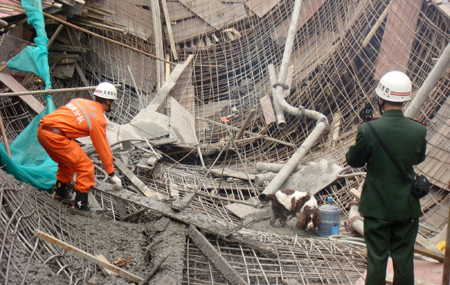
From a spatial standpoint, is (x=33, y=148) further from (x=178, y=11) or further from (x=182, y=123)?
(x=178, y=11)

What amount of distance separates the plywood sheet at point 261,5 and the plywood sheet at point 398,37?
3.78 meters

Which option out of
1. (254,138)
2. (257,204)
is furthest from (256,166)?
(257,204)

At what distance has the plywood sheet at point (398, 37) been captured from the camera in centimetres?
741

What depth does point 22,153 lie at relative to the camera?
495 centimetres

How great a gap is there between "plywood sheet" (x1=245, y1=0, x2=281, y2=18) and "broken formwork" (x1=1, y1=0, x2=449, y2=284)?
0.04 meters

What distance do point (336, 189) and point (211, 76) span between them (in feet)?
15.9

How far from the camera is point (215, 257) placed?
142 inches

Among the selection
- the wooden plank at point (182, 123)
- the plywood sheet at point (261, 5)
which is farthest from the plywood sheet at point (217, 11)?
the wooden plank at point (182, 123)

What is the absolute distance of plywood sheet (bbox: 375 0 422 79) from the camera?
7.41m

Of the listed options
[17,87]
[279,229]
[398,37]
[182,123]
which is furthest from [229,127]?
[17,87]

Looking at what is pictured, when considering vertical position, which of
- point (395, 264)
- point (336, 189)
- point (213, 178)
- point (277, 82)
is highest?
point (277, 82)

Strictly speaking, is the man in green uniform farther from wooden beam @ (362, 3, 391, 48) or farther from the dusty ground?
wooden beam @ (362, 3, 391, 48)

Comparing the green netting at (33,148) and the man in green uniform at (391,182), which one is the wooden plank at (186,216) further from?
the man in green uniform at (391,182)

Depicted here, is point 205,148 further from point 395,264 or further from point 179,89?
point 395,264
